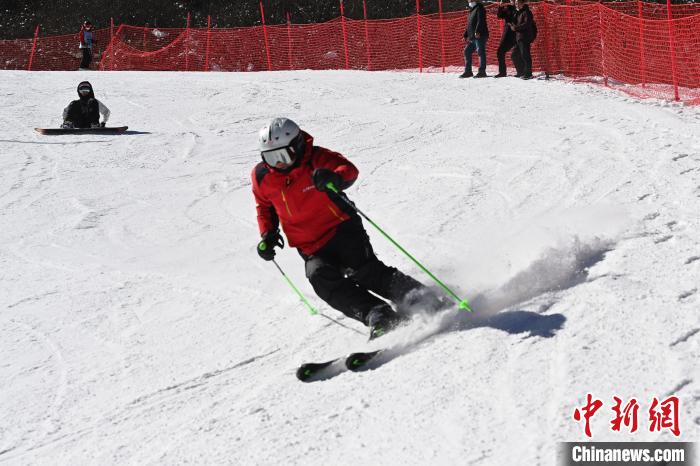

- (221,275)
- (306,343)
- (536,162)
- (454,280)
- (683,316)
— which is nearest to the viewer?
(683,316)

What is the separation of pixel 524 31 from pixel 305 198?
11650 millimetres

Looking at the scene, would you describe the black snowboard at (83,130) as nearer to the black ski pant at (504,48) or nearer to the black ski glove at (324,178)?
the black ski pant at (504,48)

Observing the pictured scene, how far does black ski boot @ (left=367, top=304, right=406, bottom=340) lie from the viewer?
17.8 feet

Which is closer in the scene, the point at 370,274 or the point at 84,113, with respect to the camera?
the point at 370,274

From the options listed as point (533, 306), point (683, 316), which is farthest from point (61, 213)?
point (683, 316)

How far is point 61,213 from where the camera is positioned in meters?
10.8

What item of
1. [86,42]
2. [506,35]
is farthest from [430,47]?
[86,42]

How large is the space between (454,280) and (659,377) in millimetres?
2353

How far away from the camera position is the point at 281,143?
212 inches

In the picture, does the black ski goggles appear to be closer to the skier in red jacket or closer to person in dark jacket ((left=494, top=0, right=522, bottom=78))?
the skier in red jacket

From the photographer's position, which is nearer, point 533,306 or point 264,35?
point 533,306

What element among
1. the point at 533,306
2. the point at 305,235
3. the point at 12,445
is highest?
the point at 305,235

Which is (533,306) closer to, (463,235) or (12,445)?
(463,235)

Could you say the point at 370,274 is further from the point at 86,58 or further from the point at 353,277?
the point at 86,58
